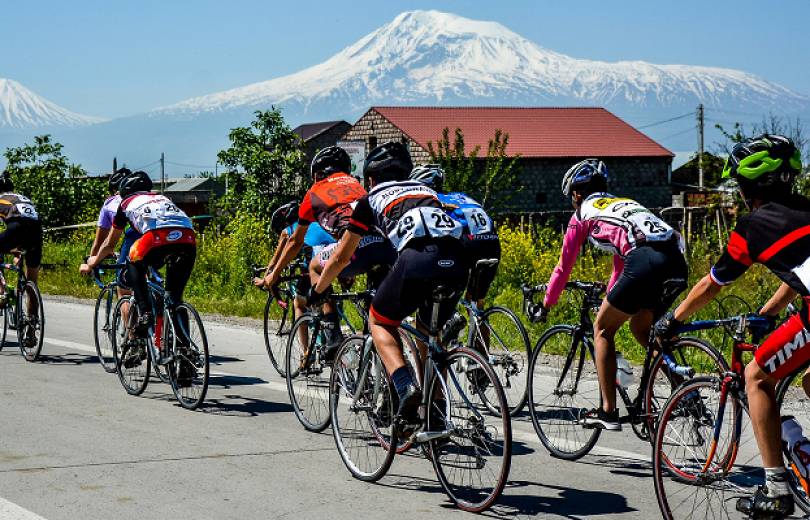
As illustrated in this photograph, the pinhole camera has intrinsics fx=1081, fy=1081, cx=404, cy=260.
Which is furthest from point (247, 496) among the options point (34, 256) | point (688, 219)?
point (688, 219)

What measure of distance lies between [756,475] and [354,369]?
103 inches

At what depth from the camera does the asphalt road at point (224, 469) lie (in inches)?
239

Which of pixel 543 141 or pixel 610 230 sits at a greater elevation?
pixel 543 141

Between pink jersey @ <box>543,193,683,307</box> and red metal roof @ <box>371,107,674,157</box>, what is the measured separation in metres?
62.1

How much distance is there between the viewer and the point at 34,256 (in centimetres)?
1220

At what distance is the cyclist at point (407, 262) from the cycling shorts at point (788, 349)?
73.9 inches

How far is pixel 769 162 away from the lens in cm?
493

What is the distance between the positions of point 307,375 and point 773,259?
4643 millimetres

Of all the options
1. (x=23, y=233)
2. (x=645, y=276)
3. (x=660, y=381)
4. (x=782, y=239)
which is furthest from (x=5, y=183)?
(x=782, y=239)

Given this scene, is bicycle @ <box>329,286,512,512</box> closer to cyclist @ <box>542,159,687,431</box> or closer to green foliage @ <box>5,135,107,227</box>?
cyclist @ <box>542,159,687,431</box>

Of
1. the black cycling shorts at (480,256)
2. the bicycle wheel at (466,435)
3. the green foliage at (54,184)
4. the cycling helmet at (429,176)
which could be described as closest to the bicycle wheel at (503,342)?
the black cycling shorts at (480,256)

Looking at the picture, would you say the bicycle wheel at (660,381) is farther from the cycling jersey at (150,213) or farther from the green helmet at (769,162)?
the cycling jersey at (150,213)

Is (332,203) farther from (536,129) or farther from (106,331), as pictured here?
(536,129)

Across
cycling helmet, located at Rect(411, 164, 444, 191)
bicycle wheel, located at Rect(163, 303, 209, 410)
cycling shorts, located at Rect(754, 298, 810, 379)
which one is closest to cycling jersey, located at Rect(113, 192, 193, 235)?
bicycle wheel, located at Rect(163, 303, 209, 410)
